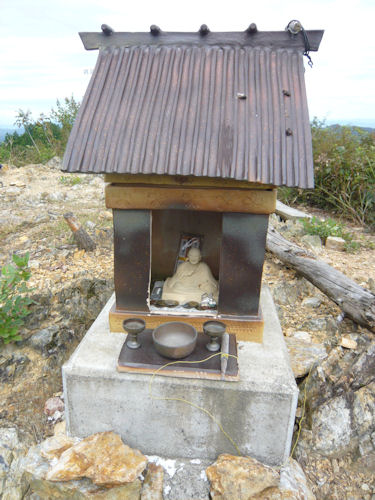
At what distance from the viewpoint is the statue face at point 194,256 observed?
4.11m

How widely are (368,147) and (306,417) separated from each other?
7.19m

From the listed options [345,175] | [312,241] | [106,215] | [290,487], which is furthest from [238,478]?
[345,175]

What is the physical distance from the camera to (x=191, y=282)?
13.4ft

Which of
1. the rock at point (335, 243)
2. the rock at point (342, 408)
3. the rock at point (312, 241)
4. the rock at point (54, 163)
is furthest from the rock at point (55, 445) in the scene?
the rock at point (54, 163)

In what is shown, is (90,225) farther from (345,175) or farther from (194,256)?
(345,175)

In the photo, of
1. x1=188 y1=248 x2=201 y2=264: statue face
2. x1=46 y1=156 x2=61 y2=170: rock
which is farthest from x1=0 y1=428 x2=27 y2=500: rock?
x1=46 y1=156 x2=61 y2=170: rock

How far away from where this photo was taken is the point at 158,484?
2943mm

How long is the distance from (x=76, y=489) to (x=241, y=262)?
88.5 inches

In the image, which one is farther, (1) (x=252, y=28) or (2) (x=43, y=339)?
(2) (x=43, y=339)

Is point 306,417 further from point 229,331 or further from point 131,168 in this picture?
point 131,168

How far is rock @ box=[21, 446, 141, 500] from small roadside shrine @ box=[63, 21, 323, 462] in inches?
35.7

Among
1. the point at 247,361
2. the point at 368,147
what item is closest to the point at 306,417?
the point at 247,361

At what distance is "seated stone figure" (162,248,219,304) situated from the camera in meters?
3.93

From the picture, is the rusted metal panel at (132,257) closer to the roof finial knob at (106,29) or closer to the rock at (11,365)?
the rock at (11,365)
